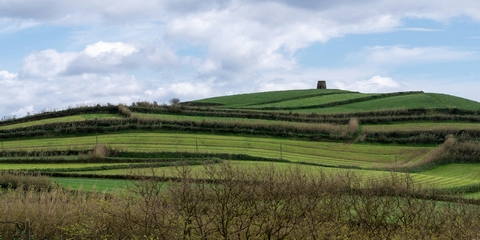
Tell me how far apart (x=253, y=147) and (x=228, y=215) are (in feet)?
109

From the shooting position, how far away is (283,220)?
16.6 meters

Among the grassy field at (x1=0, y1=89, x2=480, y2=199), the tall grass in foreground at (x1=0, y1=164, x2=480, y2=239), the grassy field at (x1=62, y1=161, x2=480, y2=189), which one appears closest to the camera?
the tall grass in foreground at (x1=0, y1=164, x2=480, y2=239)

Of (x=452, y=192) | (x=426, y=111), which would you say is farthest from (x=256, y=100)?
(x=452, y=192)

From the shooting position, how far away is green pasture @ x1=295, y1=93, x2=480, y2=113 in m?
73.1

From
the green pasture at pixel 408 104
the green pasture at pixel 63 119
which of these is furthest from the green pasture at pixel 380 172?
the green pasture at pixel 408 104

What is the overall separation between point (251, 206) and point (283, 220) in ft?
3.53

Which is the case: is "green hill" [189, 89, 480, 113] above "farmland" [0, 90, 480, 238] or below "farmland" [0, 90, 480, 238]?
above

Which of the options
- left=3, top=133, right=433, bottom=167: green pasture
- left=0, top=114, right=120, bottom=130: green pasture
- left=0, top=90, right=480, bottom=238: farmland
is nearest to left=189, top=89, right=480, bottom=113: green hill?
left=0, top=90, right=480, bottom=238: farmland

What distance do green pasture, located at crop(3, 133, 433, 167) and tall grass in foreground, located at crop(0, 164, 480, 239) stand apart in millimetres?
24674

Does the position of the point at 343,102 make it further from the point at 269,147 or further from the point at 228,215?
the point at 228,215

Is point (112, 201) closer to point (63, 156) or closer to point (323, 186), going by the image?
point (323, 186)

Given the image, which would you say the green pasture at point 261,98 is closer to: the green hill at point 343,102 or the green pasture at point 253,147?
the green hill at point 343,102

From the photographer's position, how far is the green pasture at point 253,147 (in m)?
45.0

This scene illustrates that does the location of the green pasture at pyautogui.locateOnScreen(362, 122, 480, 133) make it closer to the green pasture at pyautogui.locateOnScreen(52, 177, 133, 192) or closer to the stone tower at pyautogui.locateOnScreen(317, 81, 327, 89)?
the green pasture at pyautogui.locateOnScreen(52, 177, 133, 192)
